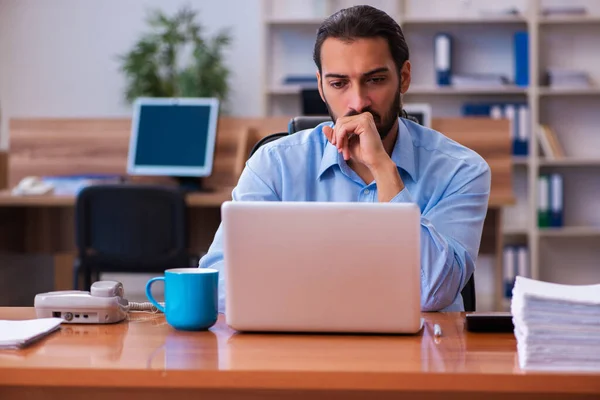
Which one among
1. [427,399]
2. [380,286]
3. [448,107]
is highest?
[448,107]

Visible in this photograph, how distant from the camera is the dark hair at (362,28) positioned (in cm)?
174

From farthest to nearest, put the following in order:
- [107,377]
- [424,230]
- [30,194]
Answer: [30,194] → [424,230] → [107,377]

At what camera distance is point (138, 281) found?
5.27 meters

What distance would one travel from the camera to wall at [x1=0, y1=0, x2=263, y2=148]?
17.9 feet

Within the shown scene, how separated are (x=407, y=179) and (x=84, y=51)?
429 cm

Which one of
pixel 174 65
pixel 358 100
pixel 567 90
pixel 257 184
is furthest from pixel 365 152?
pixel 174 65

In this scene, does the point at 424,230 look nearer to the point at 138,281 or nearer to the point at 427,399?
the point at 427,399

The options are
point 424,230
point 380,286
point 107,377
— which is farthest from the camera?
point 424,230

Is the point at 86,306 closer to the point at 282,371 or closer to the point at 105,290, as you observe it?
the point at 105,290

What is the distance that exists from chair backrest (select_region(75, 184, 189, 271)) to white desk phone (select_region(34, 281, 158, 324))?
1941 mm

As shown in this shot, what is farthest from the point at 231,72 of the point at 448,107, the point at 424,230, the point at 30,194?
the point at 424,230

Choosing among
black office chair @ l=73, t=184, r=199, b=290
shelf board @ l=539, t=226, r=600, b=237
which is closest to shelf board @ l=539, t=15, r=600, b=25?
shelf board @ l=539, t=226, r=600, b=237

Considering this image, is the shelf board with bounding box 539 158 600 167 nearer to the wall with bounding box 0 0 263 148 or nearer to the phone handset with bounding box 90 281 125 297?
the wall with bounding box 0 0 263 148

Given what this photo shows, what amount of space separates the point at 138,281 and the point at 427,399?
14.5ft
